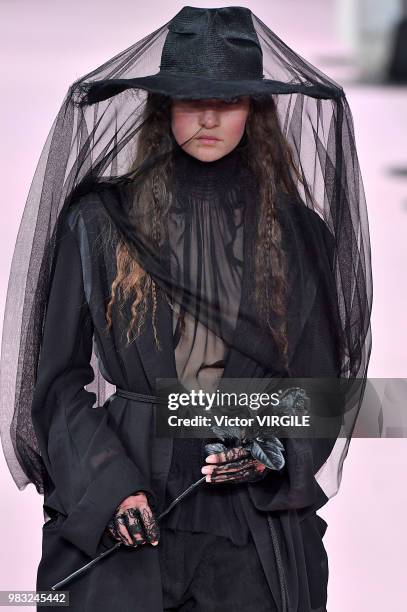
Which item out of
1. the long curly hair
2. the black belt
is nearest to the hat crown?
the long curly hair

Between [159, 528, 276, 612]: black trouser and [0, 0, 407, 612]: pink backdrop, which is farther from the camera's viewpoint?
[0, 0, 407, 612]: pink backdrop

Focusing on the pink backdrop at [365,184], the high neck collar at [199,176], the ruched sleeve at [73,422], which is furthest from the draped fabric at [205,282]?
the pink backdrop at [365,184]

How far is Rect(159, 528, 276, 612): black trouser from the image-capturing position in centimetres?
279

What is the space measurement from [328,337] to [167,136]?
52 cm

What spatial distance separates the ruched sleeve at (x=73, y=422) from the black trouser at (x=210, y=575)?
0.44ft

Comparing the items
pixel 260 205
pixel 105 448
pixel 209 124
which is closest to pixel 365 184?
pixel 260 205

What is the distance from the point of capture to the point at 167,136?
2930 mm

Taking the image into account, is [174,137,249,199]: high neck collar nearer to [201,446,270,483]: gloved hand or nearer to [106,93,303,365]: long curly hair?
[106,93,303,365]: long curly hair

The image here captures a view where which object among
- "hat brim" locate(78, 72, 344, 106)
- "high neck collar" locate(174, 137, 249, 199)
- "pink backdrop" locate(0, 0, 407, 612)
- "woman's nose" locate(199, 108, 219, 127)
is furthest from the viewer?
"pink backdrop" locate(0, 0, 407, 612)

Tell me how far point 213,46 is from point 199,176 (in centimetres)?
27

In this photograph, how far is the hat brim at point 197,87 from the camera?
2701 mm

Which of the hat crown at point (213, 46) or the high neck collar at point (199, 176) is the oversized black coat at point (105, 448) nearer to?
the high neck collar at point (199, 176)

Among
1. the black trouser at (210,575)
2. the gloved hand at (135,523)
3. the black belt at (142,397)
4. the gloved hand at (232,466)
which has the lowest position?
the black trouser at (210,575)

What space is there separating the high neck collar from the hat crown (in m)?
0.19
